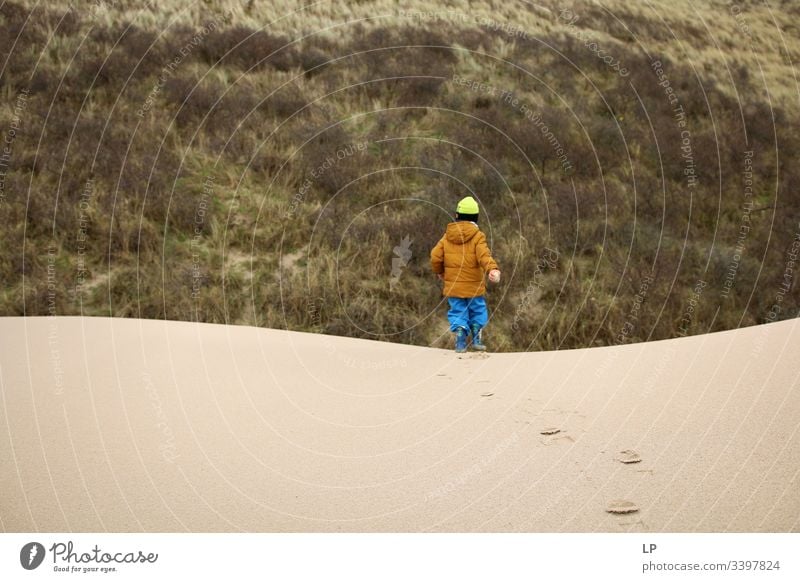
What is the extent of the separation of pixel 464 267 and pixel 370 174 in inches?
229

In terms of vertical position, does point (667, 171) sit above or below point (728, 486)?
above

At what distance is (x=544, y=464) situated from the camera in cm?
409

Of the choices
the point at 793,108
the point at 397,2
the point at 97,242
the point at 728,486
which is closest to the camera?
the point at 728,486

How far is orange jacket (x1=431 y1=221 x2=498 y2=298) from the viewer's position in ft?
25.2

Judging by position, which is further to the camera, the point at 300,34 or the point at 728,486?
the point at 300,34

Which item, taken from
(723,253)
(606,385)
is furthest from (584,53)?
(606,385)

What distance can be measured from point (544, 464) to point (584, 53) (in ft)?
57.4

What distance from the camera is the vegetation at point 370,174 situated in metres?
10.8

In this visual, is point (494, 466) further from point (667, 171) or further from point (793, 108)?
point (793, 108)

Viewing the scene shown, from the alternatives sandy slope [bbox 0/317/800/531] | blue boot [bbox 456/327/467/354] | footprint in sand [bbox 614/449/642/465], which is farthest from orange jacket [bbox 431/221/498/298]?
footprint in sand [bbox 614/449/642/465]

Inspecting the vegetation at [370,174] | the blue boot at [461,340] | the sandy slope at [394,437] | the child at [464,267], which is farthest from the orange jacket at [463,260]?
the vegetation at [370,174]

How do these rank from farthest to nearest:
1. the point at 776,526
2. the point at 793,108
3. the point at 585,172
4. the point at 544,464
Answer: the point at 793,108 → the point at 585,172 → the point at 544,464 → the point at 776,526

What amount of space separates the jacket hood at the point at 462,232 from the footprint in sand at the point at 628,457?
12.5 feet

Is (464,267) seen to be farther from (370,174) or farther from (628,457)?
(370,174)
